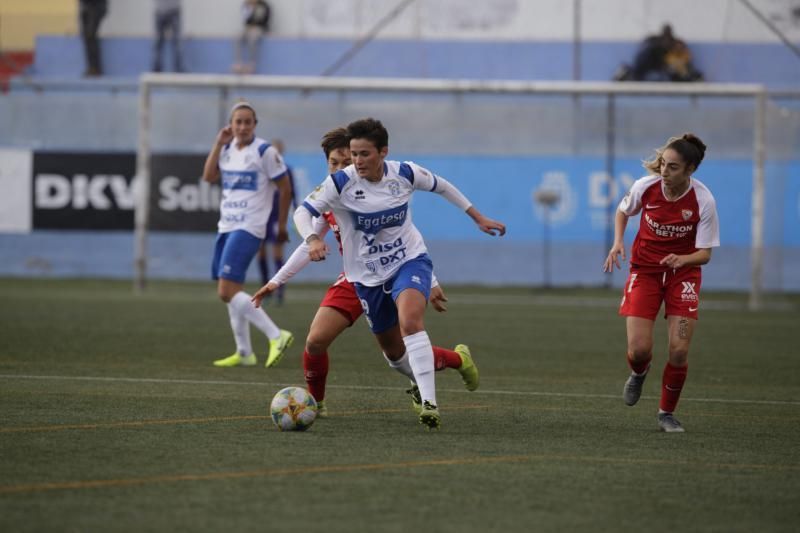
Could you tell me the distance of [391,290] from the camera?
8242 millimetres

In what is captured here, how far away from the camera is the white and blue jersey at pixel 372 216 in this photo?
26.8 ft

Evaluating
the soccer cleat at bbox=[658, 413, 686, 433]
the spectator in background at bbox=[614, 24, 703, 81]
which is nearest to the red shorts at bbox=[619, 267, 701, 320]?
the soccer cleat at bbox=[658, 413, 686, 433]

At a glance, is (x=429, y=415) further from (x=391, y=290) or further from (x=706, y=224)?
(x=706, y=224)

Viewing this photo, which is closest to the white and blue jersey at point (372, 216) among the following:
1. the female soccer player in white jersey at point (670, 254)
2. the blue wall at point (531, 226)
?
the female soccer player in white jersey at point (670, 254)

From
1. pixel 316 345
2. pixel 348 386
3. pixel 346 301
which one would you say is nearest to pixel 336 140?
pixel 346 301

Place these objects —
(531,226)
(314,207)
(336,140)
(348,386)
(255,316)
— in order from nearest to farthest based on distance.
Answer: (314,207)
(336,140)
(348,386)
(255,316)
(531,226)

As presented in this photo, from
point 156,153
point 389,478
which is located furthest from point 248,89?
point 389,478

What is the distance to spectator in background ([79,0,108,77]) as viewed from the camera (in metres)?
26.9

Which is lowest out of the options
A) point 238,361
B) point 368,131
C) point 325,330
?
point 238,361

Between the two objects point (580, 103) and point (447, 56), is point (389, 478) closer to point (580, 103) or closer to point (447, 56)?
point (580, 103)

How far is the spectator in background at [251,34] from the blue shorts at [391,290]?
18802 mm

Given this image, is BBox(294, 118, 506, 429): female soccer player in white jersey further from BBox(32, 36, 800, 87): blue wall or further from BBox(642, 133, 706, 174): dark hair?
BBox(32, 36, 800, 87): blue wall

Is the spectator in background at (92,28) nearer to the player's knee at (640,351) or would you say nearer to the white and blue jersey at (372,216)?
the white and blue jersey at (372,216)

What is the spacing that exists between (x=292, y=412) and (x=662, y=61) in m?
18.2
